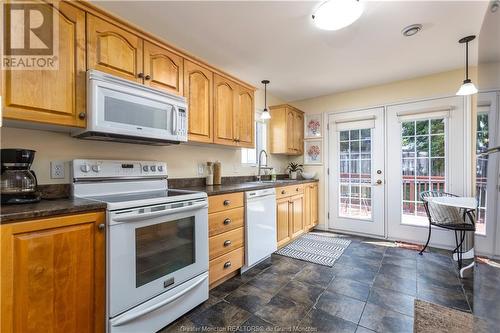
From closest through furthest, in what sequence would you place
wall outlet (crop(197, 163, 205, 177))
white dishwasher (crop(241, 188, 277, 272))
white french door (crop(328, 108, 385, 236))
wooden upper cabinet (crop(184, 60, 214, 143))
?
wooden upper cabinet (crop(184, 60, 214, 143)), white dishwasher (crop(241, 188, 277, 272)), wall outlet (crop(197, 163, 205, 177)), white french door (crop(328, 108, 385, 236))

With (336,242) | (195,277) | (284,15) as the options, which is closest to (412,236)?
(336,242)

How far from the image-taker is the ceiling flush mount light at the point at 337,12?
156cm

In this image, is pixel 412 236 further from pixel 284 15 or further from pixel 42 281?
pixel 42 281

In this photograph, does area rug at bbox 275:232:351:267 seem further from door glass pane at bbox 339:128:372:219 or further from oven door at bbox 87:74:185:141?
oven door at bbox 87:74:185:141

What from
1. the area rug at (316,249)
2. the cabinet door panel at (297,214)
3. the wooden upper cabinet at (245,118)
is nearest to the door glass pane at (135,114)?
the wooden upper cabinet at (245,118)

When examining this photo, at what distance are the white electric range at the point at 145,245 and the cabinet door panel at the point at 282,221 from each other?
127 centimetres

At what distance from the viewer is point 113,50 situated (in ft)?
5.48

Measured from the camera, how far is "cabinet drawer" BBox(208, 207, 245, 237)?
2010 mm

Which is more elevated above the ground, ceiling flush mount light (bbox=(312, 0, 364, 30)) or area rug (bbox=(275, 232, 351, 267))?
ceiling flush mount light (bbox=(312, 0, 364, 30))

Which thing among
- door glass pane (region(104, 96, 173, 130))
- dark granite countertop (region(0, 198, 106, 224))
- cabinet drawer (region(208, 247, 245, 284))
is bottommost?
cabinet drawer (region(208, 247, 245, 284))

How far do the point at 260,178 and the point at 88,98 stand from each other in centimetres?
254

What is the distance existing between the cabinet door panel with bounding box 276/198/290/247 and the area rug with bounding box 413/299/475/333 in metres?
2.00

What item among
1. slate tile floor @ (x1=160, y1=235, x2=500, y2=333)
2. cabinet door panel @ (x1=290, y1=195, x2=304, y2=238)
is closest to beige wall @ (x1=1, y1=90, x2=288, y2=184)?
cabinet door panel @ (x1=290, y1=195, x2=304, y2=238)

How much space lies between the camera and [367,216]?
3.63 meters
